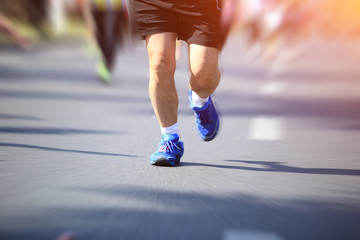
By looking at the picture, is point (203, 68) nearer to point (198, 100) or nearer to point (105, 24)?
point (198, 100)

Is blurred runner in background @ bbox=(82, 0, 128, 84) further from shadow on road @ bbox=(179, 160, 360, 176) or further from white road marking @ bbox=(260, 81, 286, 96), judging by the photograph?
shadow on road @ bbox=(179, 160, 360, 176)

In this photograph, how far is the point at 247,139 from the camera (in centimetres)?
701

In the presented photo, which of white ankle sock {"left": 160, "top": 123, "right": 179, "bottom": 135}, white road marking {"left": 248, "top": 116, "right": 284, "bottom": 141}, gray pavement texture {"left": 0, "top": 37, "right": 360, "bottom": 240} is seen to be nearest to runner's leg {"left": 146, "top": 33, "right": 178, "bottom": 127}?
white ankle sock {"left": 160, "top": 123, "right": 179, "bottom": 135}

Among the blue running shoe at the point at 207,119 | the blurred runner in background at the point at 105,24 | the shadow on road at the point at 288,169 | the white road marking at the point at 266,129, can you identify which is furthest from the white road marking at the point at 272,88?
the shadow on road at the point at 288,169

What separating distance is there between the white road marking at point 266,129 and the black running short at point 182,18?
177 centimetres

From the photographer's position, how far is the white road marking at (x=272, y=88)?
11023 mm

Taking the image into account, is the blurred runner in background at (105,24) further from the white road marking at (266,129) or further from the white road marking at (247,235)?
the white road marking at (247,235)

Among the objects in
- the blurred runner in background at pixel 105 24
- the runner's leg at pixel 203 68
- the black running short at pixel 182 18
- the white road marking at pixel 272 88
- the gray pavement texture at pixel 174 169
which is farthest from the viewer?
the blurred runner in background at pixel 105 24

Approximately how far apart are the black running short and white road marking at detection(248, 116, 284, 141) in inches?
69.6

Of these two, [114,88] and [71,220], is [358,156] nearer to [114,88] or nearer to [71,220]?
[71,220]

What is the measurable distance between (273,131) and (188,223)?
143 inches

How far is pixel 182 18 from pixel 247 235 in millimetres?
2114

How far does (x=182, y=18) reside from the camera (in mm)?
5504

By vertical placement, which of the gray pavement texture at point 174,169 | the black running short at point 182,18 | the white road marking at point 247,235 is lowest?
the white road marking at point 247,235
